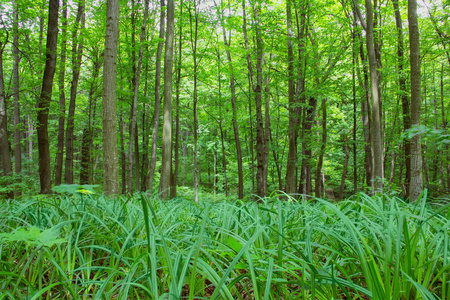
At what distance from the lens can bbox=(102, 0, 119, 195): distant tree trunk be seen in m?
4.73

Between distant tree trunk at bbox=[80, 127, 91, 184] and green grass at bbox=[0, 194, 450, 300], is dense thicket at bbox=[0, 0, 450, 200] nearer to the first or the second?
distant tree trunk at bbox=[80, 127, 91, 184]

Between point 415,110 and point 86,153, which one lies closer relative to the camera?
point 415,110

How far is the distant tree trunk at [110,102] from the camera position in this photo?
4.73m

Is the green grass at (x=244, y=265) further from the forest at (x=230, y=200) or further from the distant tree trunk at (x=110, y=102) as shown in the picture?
the distant tree trunk at (x=110, y=102)

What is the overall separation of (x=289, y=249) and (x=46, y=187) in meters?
7.14

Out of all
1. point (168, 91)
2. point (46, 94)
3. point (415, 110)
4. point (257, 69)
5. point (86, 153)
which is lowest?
point (86, 153)

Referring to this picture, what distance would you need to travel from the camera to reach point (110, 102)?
186 inches

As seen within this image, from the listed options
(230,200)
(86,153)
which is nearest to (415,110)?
(230,200)

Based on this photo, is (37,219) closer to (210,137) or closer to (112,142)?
(112,142)

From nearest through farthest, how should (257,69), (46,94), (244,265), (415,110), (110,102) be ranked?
(244,265) → (110,102) → (415,110) → (46,94) → (257,69)

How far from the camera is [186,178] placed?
82.2 ft

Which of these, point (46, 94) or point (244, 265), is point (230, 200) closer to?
point (46, 94)

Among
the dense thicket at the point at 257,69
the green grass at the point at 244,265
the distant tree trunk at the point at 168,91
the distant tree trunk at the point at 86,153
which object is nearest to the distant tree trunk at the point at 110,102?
the dense thicket at the point at 257,69

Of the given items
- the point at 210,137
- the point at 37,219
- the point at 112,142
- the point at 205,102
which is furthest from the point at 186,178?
the point at 37,219
